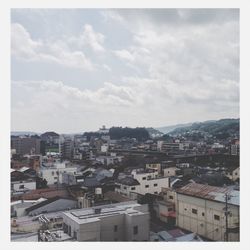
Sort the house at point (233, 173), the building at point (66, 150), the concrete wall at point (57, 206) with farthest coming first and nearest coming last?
the building at point (66, 150) → the house at point (233, 173) → the concrete wall at point (57, 206)

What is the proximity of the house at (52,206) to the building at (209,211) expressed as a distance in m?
1.52

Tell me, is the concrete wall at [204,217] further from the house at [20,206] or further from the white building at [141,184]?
the house at [20,206]

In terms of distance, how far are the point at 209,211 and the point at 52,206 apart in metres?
2.08

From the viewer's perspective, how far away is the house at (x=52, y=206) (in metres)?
4.01

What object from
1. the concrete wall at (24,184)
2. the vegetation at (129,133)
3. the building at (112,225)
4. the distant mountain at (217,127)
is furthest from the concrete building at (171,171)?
the building at (112,225)

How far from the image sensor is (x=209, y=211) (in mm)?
3168

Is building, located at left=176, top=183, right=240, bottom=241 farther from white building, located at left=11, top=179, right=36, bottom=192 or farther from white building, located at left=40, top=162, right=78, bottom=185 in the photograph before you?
white building, located at left=40, top=162, right=78, bottom=185

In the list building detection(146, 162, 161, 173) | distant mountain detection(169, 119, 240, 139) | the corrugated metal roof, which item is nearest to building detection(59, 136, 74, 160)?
building detection(146, 162, 161, 173)

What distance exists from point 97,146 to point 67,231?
681 centimetres

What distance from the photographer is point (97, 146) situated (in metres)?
9.37

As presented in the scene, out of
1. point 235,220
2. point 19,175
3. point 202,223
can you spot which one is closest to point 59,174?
point 19,175

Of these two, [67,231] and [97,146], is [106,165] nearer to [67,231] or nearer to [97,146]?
[97,146]

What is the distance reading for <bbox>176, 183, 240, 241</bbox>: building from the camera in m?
2.90

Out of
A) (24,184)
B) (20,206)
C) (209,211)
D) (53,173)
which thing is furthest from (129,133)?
(209,211)
